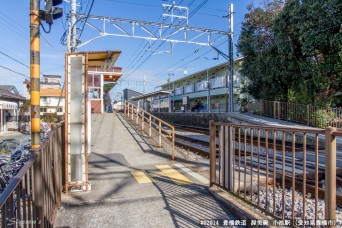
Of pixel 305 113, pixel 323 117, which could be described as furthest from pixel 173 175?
pixel 305 113

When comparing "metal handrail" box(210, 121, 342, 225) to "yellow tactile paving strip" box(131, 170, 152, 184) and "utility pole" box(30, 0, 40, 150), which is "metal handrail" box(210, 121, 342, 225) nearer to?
"yellow tactile paving strip" box(131, 170, 152, 184)

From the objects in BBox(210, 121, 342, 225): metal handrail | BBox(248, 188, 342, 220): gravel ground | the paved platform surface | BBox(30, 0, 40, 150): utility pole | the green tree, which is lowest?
BBox(248, 188, 342, 220): gravel ground

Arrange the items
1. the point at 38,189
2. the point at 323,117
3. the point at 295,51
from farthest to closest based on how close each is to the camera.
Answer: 1. the point at 295,51
2. the point at 323,117
3. the point at 38,189

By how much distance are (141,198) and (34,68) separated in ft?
8.56

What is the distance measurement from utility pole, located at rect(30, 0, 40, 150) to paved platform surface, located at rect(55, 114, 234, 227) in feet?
4.16

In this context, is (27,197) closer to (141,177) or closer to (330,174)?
(330,174)

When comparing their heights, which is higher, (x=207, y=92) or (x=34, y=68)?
(x=207, y=92)

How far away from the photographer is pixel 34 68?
367 centimetres

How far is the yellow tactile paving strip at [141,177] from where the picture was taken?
18.0 ft

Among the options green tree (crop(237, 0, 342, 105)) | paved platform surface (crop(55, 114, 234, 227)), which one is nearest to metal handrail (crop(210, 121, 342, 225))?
paved platform surface (crop(55, 114, 234, 227))

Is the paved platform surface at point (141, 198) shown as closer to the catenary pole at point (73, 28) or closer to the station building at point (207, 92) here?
the catenary pole at point (73, 28)

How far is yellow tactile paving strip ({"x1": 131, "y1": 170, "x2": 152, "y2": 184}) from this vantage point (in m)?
5.47

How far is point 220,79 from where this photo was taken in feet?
95.9

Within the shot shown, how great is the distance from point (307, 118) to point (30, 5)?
14695 mm
